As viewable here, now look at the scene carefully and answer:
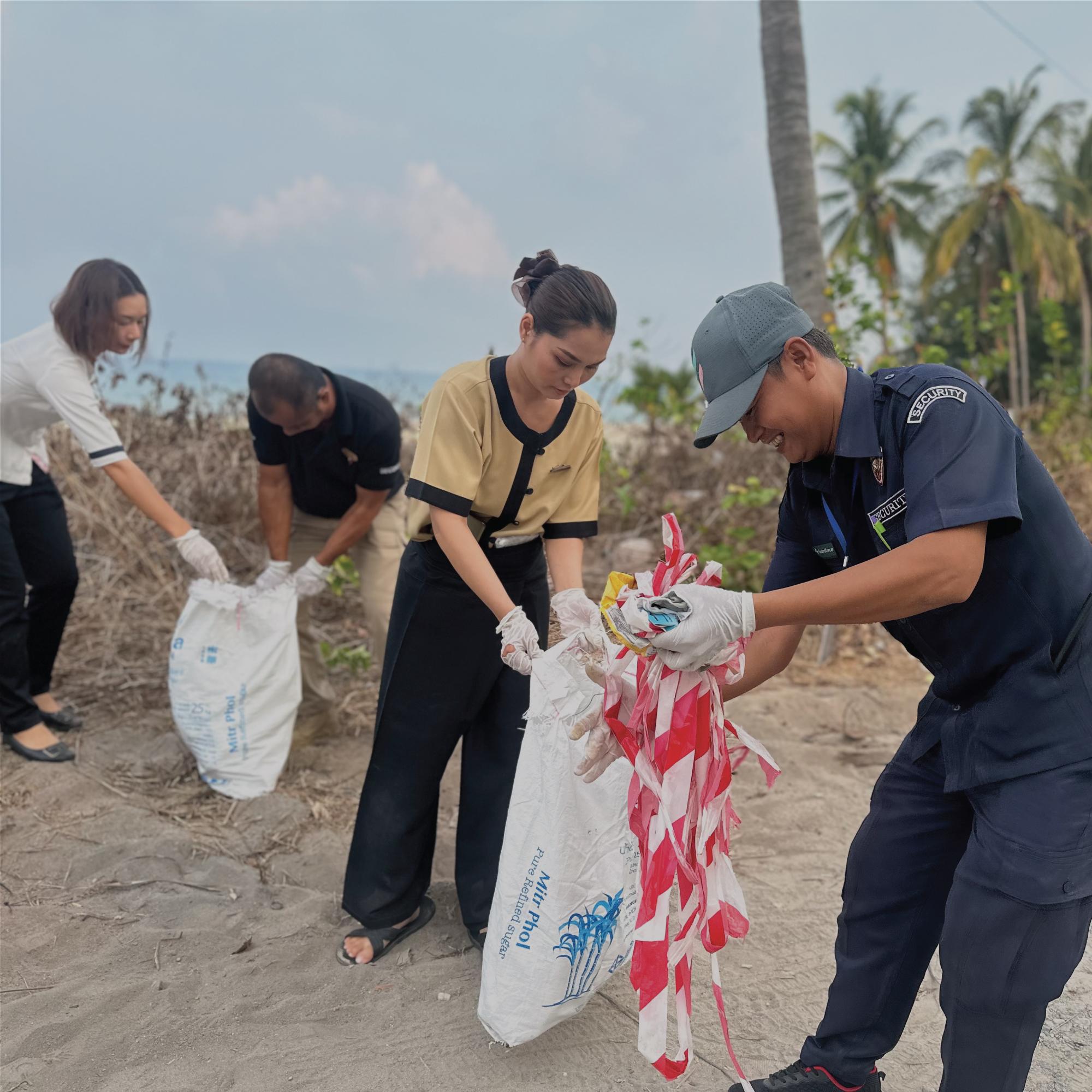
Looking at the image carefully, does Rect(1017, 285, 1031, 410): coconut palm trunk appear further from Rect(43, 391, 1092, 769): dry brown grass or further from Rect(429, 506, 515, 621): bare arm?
Rect(429, 506, 515, 621): bare arm

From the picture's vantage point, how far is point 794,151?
19.8 ft

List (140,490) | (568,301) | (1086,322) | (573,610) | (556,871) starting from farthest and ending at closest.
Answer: (1086,322) < (140,490) < (573,610) < (568,301) < (556,871)

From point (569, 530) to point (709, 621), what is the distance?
3.11 ft

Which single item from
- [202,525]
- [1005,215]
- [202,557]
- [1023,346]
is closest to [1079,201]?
[1005,215]

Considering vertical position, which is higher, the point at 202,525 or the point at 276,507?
the point at 276,507

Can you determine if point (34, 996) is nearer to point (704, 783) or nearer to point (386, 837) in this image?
point (386, 837)

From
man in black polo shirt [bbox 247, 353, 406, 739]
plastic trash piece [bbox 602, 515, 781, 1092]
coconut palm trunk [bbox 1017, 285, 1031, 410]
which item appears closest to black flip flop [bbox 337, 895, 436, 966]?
plastic trash piece [bbox 602, 515, 781, 1092]

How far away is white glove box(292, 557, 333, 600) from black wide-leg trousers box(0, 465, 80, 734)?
2.72 feet

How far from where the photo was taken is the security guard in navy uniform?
147 centimetres

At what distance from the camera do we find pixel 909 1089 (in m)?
2.17

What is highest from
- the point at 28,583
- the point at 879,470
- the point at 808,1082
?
the point at 879,470

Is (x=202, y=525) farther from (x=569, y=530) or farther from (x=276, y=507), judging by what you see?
(x=569, y=530)

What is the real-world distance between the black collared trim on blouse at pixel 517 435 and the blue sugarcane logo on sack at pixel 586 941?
91cm

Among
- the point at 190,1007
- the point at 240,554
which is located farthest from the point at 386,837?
the point at 240,554
